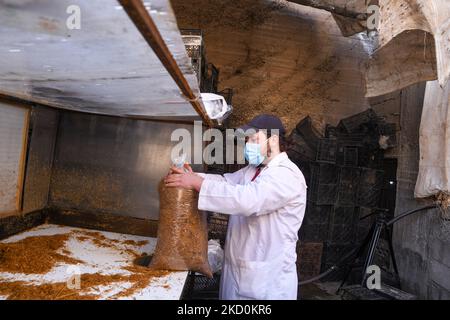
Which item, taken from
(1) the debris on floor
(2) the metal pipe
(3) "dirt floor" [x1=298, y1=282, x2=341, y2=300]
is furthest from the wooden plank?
(3) "dirt floor" [x1=298, y1=282, x2=341, y2=300]

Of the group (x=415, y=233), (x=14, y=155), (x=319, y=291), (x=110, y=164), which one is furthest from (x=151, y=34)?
(x=319, y=291)

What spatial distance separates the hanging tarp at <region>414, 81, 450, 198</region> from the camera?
3447 mm

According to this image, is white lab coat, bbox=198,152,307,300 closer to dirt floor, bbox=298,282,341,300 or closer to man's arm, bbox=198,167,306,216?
man's arm, bbox=198,167,306,216

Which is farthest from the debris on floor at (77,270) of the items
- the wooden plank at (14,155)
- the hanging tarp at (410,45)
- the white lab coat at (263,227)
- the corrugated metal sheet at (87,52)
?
the hanging tarp at (410,45)

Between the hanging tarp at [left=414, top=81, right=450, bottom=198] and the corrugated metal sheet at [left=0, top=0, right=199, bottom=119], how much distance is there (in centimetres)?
300

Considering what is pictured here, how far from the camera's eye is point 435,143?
147 inches

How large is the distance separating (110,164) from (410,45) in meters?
3.20

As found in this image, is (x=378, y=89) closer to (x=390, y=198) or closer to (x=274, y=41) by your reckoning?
(x=390, y=198)

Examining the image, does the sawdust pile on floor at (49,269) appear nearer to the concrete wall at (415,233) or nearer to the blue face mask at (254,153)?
the blue face mask at (254,153)

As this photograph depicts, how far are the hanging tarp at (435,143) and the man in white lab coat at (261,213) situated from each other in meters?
2.16

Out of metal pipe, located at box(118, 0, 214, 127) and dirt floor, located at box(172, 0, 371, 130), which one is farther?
dirt floor, located at box(172, 0, 371, 130)

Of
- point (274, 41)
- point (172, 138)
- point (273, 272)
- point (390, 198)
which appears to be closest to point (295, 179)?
point (273, 272)

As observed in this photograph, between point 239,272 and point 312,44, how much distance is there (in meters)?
5.66

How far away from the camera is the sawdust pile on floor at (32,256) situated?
6.42 ft
